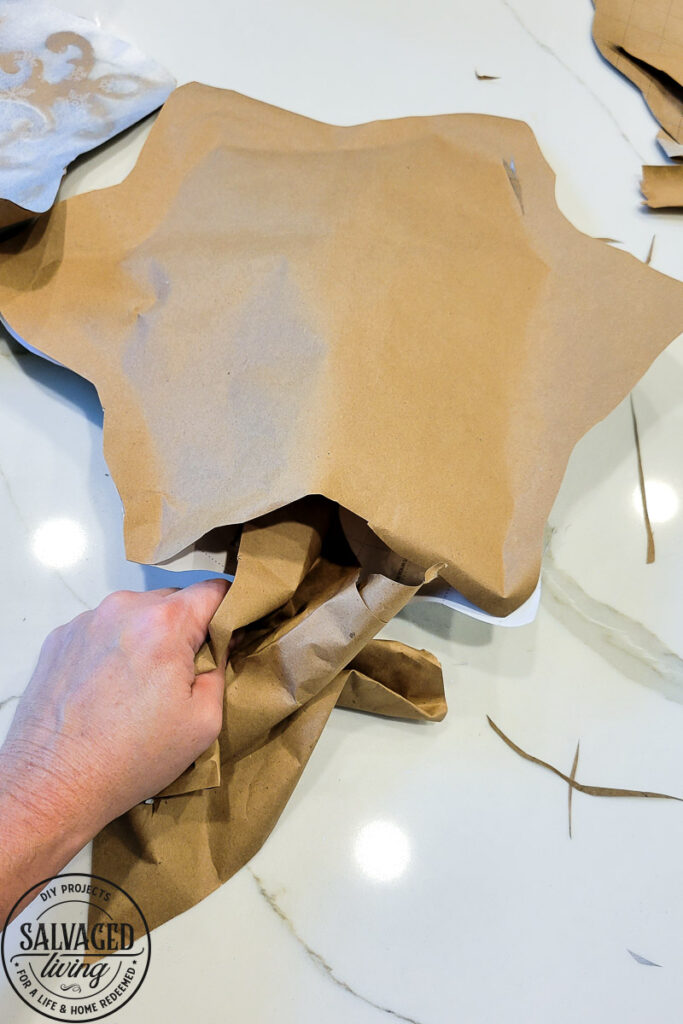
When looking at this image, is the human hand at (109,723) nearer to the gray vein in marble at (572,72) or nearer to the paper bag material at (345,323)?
the paper bag material at (345,323)

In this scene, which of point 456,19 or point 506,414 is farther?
point 456,19

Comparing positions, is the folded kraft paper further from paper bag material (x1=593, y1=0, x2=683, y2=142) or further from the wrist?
paper bag material (x1=593, y1=0, x2=683, y2=142)

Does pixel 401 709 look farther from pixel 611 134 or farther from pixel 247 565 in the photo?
pixel 611 134

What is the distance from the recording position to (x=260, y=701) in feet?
1.44

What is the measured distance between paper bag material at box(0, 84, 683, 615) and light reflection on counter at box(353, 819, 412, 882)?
0.15 meters

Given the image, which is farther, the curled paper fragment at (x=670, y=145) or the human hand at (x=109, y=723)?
the curled paper fragment at (x=670, y=145)

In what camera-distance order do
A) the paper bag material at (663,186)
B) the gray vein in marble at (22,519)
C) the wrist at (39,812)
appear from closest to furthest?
the wrist at (39,812)
the gray vein in marble at (22,519)
the paper bag material at (663,186)

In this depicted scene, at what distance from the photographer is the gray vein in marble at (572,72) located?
2.35ft

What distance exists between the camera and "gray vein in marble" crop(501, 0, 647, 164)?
2.35 feet

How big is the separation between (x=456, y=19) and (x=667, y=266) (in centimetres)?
34

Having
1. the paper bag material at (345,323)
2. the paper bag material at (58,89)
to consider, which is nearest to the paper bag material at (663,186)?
the paper bag material at (345,323)

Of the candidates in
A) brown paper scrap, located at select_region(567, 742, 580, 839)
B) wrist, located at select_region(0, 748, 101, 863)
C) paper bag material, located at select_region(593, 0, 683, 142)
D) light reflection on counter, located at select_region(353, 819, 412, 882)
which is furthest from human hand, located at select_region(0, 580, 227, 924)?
paper bag material, located at select_region(593, 0, 683, 142)

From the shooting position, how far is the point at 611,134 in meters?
0.72

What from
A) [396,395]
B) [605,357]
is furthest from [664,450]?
Answer: [396,395]
